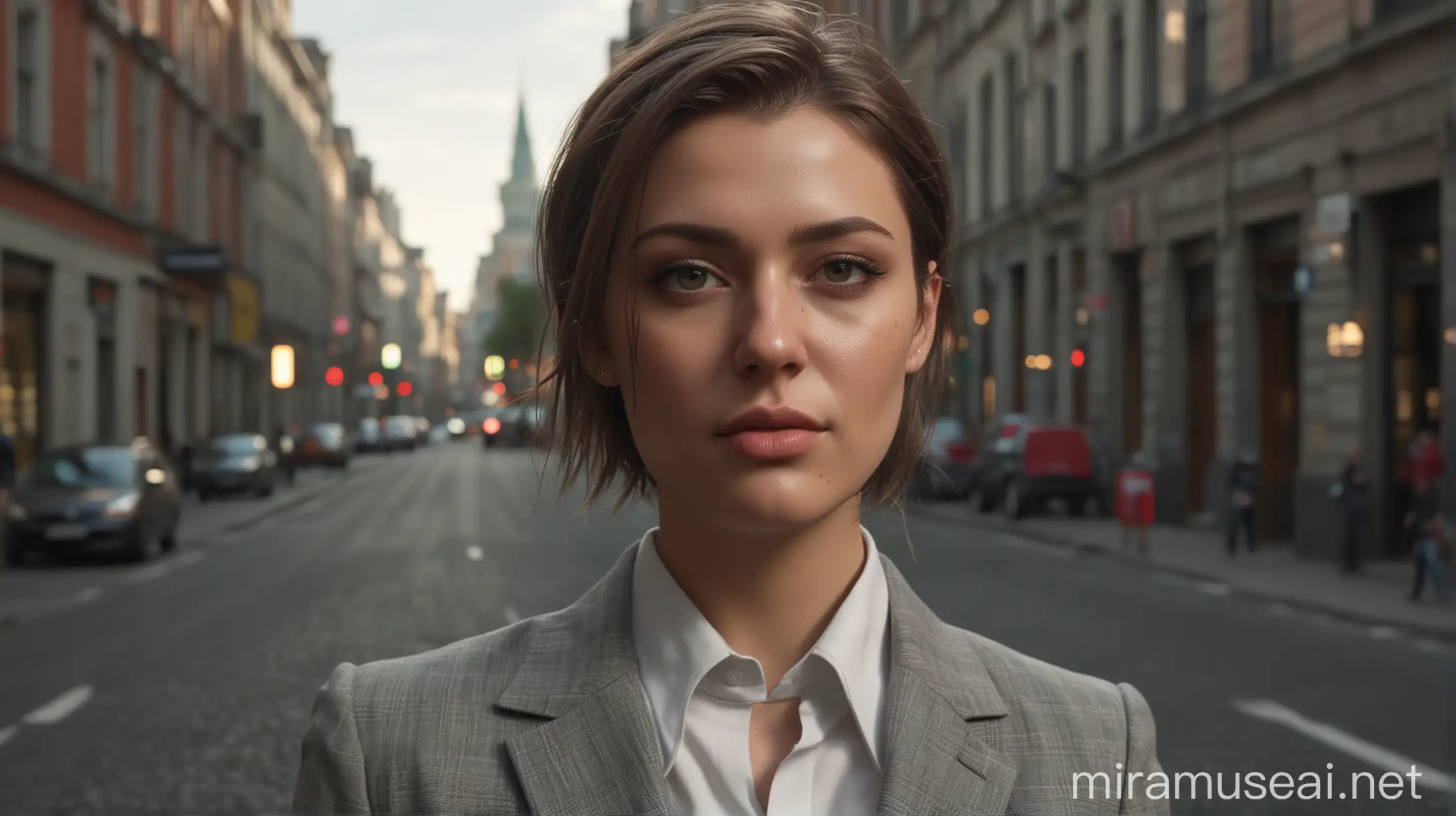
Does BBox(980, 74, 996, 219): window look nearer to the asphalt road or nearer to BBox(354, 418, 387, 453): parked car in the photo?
the asphalt road

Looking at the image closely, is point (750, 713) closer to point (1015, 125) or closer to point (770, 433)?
point (770, 433)

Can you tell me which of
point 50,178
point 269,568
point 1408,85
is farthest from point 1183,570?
point 50,178

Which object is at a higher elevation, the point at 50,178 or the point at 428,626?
the point at 50,178

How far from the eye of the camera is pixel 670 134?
1.87 metres

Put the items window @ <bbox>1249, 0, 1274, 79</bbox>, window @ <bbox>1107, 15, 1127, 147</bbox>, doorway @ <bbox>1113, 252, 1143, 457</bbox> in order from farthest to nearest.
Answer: doorway @ <bbox>1113, 252, 1143, 457</bbox>, window @ <bbox>1249, 0, 1274, 79</bbox>, window @ <bbox>1107, 15, 1127, 147</bbox>

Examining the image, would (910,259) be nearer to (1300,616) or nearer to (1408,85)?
(1300,616)

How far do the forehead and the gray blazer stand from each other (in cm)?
43

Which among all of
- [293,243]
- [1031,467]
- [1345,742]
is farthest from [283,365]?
[1345,742]

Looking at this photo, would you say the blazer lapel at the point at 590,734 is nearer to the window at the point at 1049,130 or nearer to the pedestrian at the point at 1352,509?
the window at the point at 1049,130

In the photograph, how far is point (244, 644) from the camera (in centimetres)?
1262

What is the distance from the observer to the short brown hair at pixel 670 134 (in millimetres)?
1866

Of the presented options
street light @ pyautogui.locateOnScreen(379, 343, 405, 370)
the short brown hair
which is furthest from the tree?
the short brown hair

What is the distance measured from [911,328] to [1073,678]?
44 centimetres

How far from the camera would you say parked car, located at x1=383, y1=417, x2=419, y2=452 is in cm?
8606
